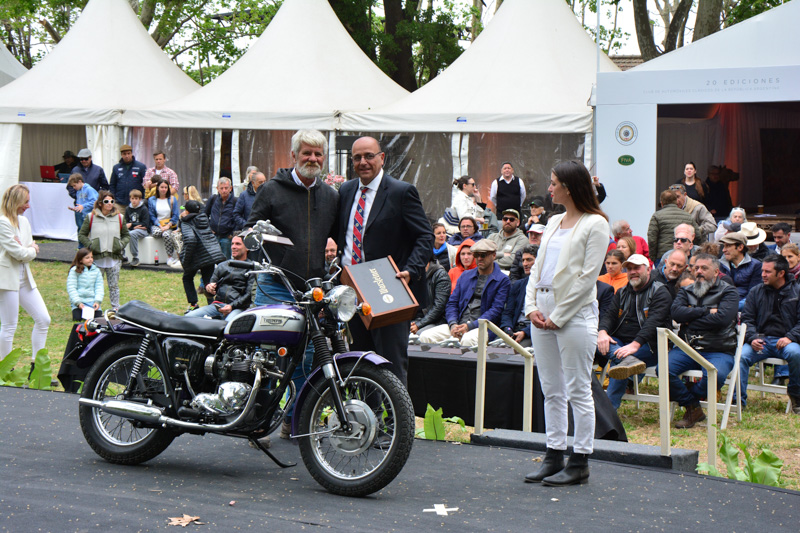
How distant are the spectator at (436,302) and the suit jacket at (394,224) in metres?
3.75

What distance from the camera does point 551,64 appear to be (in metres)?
17.3

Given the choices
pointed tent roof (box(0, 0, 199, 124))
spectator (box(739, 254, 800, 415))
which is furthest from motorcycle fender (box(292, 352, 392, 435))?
pointed tent roof (box(0, 0, 199, 124))

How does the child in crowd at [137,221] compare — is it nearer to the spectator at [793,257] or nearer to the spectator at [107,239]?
the spectator at [107,239]

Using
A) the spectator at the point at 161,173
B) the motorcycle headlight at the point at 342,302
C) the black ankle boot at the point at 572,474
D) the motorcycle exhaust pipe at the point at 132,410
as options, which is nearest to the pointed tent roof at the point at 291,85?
the spectator at the point at 161,173

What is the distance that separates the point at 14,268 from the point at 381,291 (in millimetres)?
4666

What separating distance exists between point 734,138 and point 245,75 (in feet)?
32.0

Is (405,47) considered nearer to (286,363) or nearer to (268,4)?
(268,4)

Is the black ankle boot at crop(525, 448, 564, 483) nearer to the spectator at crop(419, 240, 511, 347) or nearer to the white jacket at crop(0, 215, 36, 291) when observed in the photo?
the spectator at crop(419, 240, 511, 347)

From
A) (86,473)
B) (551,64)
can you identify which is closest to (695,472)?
(86,473)

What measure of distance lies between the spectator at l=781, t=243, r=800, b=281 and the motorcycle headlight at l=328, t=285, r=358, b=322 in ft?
19.4

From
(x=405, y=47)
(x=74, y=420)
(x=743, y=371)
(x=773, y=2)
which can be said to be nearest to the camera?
(x=74, y=420)

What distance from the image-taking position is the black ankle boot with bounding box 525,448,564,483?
491 centimetres

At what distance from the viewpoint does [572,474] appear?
4.83 metres

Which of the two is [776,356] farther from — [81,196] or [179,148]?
[179,148]
